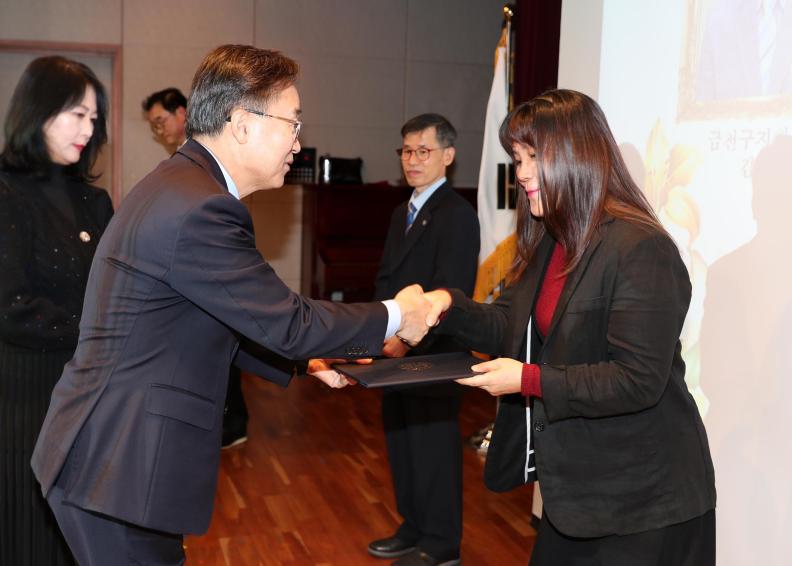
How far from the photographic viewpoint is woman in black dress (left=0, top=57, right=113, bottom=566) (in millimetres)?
2523

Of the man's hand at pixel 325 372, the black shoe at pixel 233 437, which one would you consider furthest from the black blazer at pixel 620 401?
the black shoe at pixel 233 437

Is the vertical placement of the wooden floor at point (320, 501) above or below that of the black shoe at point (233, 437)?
below

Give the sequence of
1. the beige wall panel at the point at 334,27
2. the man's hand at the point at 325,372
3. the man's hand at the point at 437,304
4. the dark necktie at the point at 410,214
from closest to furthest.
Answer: the man's hand at the point at 437,304 → the man's hand at the point at 325,372 → the dark necktie at the point at 410,214 → the beige wall panel at the point at 334,27

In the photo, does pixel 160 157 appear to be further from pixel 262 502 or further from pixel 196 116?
pixel 196 116

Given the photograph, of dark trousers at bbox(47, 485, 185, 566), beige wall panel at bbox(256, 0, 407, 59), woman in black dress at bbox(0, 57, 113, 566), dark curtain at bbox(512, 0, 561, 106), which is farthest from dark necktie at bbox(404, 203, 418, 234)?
beige wall panel at bbox(256, 0, 407, 59)

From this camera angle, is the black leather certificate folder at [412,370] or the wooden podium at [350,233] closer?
the black leather certificate folder at [412,370]

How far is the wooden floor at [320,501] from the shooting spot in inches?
142

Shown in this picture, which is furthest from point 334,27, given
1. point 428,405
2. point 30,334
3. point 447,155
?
point 30,334

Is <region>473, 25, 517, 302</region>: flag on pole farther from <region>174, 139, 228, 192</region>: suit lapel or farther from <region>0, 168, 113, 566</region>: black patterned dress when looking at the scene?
<region>174, 139, 228, 192</region>: suit lapel

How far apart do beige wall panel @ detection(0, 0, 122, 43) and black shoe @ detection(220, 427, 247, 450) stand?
382cm

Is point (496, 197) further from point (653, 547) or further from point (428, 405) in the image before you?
point (653, 547)

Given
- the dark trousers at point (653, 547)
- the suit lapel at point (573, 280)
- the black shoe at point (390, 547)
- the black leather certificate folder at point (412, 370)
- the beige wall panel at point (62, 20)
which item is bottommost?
the black shoe at point (390, 547)

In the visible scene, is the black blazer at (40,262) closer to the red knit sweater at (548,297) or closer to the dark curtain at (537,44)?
the red knit sweater at (548,297)

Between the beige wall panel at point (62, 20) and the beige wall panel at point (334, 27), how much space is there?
1.21 meters
